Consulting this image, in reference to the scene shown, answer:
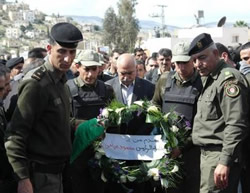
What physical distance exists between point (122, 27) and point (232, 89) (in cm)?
6667

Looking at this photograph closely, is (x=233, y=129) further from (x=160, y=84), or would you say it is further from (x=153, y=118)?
(x=160, y=84)

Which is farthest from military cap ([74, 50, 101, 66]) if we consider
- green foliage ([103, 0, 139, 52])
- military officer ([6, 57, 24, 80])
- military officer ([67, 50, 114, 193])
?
green foliage ([103, 0, 139, 52])

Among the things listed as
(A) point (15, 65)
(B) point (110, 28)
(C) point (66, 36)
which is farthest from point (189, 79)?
(B) point (110, 28)

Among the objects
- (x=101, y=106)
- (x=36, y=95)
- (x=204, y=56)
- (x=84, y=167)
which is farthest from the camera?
(x=101, y=106)

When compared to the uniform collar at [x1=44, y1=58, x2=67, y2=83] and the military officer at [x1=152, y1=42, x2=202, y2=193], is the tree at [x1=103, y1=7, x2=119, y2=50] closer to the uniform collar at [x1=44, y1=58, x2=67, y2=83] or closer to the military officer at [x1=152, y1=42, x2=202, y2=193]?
the military officer at [x1=152, y1=42, x2=202, y2=193]

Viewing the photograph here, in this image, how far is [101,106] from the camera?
5227 millimetres

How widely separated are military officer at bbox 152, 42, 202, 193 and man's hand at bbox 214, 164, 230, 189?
0.86 meters

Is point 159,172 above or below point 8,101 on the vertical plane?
below

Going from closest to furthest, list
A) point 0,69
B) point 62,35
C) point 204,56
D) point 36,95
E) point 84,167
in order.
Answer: point 36,95 → point 62,35 → point 0,69 → point 204,56 → point 84,167

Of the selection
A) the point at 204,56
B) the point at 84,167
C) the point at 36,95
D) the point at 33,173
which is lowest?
the point at 84,167

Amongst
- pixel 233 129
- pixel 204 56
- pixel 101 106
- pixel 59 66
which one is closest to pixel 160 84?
pixel 101 106

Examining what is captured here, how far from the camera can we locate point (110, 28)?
71938 mm

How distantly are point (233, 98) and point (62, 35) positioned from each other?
5.48 feet

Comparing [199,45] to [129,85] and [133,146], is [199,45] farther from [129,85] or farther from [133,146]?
[129,85]
